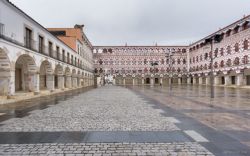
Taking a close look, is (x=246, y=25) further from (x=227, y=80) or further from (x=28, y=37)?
(x=28, y=37)

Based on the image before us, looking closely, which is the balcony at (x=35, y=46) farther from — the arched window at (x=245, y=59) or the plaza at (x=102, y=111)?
the arched window at (x=245, y=59)

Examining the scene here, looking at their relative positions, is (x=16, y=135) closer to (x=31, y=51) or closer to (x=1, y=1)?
(x=1, y=1)

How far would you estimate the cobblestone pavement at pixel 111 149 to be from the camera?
505 cm

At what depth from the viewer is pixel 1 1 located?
15320mm

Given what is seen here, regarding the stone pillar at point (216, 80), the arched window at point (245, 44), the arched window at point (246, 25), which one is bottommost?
the stone pillar at point (216, 80)

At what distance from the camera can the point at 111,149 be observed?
5.34m

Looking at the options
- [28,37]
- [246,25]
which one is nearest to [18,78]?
[28,37]

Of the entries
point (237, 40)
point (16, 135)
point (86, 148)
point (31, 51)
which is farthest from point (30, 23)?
point (237, 40)

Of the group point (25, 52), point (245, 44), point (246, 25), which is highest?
point (246, 25)

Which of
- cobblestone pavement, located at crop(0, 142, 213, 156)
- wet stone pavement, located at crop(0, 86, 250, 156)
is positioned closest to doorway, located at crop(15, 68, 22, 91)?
wet stone pavement, located at crop(0, 86, 250, 156)

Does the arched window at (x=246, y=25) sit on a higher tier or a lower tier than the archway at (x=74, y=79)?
higher

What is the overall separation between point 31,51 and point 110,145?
16811mm

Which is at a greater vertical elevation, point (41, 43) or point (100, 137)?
point (41, 43)

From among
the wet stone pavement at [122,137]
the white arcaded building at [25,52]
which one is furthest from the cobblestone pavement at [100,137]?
the white arcaded building at [25,52]
